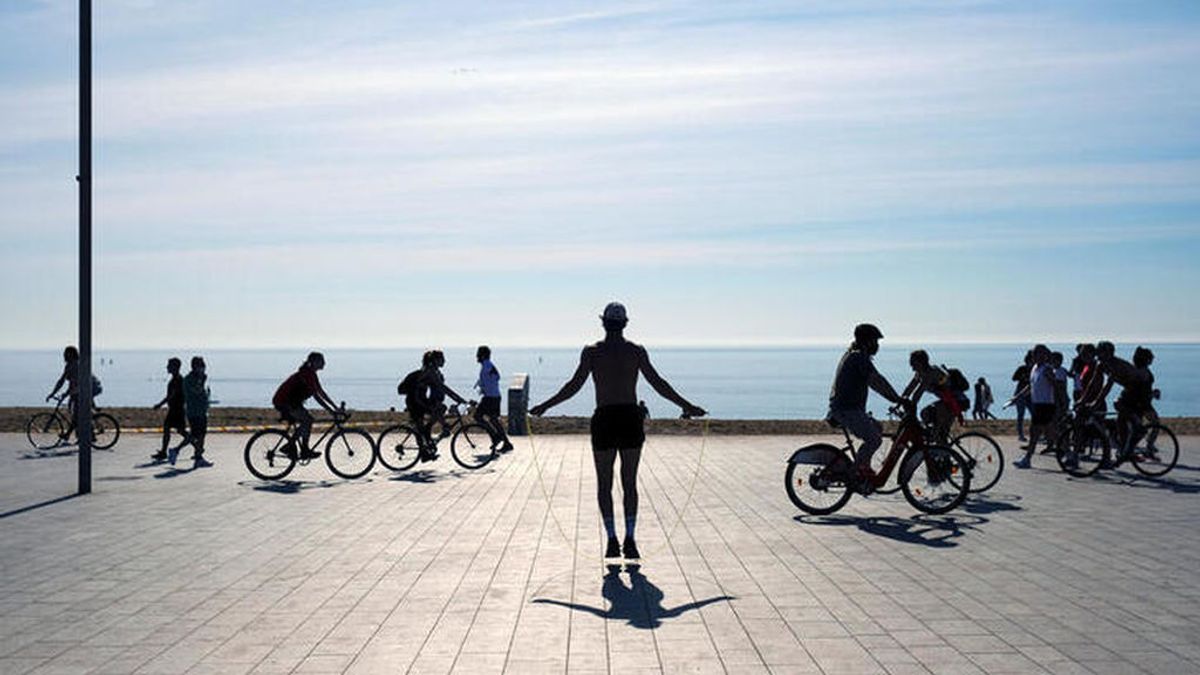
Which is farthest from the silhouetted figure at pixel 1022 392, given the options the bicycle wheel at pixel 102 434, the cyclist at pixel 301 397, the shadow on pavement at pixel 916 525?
the bicycle wheel at pixel 102 434

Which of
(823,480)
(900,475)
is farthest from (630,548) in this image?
(900,475)

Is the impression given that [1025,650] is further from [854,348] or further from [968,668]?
[854,348]

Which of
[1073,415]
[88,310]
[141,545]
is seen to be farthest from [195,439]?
[1073,415]

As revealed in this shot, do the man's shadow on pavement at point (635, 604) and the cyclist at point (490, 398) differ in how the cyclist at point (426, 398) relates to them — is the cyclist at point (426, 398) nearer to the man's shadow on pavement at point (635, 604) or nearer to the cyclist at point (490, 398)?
the cyclist at point (490, 398)

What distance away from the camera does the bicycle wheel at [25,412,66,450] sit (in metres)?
24.1

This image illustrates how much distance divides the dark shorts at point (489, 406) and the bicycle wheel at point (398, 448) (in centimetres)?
271

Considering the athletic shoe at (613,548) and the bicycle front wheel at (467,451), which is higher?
the bicycle front wheel at (467,451)

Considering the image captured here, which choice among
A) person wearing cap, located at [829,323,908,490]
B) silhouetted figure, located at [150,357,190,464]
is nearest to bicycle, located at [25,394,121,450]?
silhouetted figure, located at [150,357,190,464]

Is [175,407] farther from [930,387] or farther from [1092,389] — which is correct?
[1092,389]

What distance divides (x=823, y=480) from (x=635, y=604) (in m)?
5.24

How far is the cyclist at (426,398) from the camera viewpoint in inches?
766

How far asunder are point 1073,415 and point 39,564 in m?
14.0

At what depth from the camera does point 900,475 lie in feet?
44.8

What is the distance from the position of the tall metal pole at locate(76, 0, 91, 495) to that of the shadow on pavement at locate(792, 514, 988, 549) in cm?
852
